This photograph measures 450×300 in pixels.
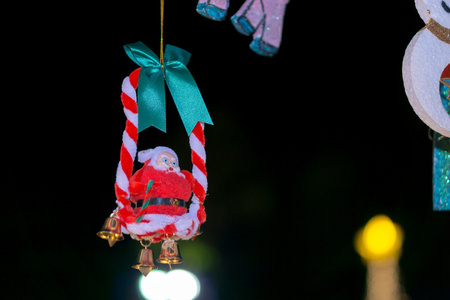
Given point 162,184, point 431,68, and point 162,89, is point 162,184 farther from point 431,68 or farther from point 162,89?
point 431,68

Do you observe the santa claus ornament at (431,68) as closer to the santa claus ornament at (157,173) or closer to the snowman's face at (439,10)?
the snowman's face at (439,10)

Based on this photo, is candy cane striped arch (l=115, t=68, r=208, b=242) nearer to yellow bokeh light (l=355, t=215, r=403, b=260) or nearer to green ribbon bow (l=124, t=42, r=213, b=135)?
green ribbon bow (l=124, t=42, r=213, b=135)

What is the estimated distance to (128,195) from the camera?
6.05 ft

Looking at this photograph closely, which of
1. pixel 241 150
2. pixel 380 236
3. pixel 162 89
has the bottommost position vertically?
pixel 162 89

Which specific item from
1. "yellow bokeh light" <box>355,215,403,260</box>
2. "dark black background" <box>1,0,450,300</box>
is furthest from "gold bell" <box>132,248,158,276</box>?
"yellow bokeh light" <box>355,215,403,260</box>

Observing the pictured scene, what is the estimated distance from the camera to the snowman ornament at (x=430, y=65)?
5.10ft

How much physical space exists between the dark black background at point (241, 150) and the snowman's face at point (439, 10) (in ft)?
4.86

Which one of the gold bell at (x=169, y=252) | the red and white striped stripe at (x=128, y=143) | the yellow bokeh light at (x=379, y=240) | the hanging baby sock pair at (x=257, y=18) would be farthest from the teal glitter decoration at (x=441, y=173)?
the yellow bokeh light at (x=379, y=240)

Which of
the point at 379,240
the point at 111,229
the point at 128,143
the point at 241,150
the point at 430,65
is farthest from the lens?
Result: the point at 379,240

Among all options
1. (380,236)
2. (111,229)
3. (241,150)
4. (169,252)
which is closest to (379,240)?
(380,236)

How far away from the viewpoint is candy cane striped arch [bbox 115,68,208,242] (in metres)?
1.80

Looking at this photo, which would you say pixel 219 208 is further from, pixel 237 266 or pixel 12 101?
pixel 12 101

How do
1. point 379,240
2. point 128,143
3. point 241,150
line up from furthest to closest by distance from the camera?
point 379,240 < point 241,150 < point 128,143

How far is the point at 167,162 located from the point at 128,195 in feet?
0.56
